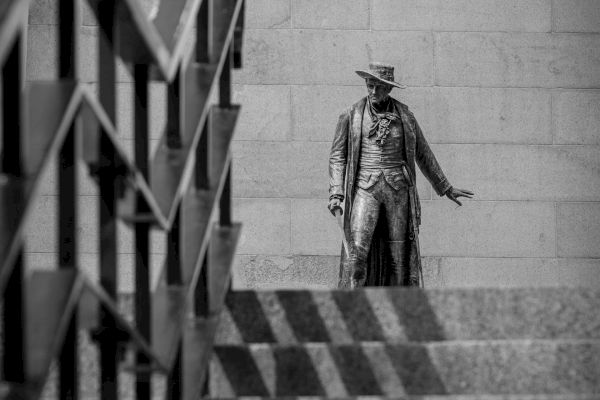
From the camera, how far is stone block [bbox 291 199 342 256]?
537 inches

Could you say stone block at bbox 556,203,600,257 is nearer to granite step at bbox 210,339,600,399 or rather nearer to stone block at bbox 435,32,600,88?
stone block at bbox 435,32,600,88

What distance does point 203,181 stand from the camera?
3508 mm

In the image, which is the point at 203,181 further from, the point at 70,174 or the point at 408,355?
the point at 70,174

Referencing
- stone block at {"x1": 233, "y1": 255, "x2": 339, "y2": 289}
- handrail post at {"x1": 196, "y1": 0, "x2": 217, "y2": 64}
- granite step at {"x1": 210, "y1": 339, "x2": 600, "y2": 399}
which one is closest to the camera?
handrail post at {"x1": 196, "y1": 0, "x2": 217, "y2": 64}

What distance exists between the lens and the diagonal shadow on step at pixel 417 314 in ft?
13.1

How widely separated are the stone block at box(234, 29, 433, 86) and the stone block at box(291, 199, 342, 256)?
4.20 ft

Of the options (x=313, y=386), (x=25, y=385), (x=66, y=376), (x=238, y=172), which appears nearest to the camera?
(x=25, y=385)

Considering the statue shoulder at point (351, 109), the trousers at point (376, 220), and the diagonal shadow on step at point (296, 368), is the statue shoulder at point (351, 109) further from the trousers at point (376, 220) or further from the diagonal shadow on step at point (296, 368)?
the diagonal shadow on step at point (296, 368)

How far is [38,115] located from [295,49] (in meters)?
11.7

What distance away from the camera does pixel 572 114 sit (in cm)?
1386

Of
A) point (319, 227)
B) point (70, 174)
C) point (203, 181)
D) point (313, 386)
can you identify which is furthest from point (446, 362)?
point (319, 227)

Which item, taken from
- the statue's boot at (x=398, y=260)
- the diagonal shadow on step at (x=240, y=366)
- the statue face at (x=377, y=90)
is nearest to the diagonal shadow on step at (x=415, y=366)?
the diagonal shadow on step at (x=240, y=366)

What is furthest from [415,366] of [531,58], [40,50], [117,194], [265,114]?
[531,58]

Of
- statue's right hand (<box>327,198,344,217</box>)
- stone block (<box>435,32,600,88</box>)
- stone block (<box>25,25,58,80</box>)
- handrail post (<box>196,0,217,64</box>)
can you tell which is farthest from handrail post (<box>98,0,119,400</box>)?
stone block (<box>435,32,600,88</box>)
